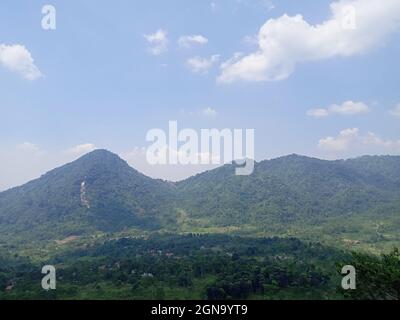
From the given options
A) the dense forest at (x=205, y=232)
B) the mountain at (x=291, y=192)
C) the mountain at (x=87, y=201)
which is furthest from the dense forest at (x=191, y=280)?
the mountain at (x=291, y=192)

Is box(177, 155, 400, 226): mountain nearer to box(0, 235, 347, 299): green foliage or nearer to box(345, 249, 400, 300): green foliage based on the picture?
box(0, 235, 347, 299): green foliage

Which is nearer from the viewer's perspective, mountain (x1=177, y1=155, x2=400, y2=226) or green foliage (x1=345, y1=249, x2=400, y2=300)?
green foliage (x1=345, y1=249, x2=400, y2=300)

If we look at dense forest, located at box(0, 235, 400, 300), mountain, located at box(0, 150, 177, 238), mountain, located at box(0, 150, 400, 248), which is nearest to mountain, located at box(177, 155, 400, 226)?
mountain, located at box(0, 150, 400, 248)

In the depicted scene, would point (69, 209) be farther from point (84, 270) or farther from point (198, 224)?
point (84, 270)

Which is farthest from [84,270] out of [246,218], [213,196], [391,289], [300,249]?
[213,196]

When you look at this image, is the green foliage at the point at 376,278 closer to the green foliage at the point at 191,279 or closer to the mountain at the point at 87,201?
the green foliage at the point at 191,279

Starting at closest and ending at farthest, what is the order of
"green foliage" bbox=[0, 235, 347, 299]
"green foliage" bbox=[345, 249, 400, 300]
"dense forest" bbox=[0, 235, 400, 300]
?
"green foliage" bbox=[345, 249, 400, 300], "dense forest" bbox=[0, 235, 400, 300], "green foliage" bbox=[0, 235, 347, 299]

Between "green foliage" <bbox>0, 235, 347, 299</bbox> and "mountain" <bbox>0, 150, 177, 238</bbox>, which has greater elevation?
"mountain" <bbox>0, 150, 177, 238</bbox>
